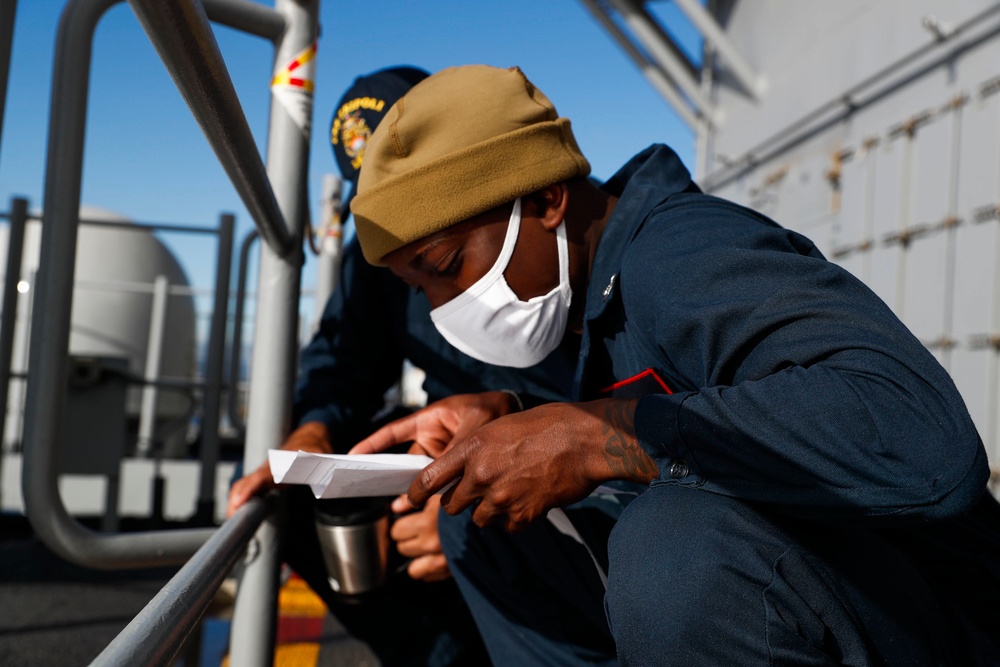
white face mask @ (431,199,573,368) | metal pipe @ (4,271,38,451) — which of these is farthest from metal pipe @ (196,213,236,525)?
metal pipe @ (4,271,38,451)

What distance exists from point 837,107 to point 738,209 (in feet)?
11.6

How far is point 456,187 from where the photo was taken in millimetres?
1256

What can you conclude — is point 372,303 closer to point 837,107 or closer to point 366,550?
point 366,550

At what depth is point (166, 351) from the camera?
6578mm

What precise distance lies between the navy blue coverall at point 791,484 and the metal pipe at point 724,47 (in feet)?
15.4

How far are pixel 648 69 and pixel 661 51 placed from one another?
0.27m

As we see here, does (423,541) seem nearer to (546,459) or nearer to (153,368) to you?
(546,459)

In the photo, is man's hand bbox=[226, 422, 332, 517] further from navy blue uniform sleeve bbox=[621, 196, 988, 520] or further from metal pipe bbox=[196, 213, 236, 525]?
metal pipe bbox=[196, 213, 236, 525]

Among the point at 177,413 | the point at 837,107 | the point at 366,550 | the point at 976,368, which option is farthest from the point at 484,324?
the point at 177,413

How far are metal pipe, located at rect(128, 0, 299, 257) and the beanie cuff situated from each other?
0.64 feet

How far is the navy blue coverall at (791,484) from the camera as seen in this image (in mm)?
798

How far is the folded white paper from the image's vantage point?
943 millimetres

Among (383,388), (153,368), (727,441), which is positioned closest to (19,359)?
(153,368)

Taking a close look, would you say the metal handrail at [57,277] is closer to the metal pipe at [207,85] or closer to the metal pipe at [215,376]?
the metal pipe at [207,85]
